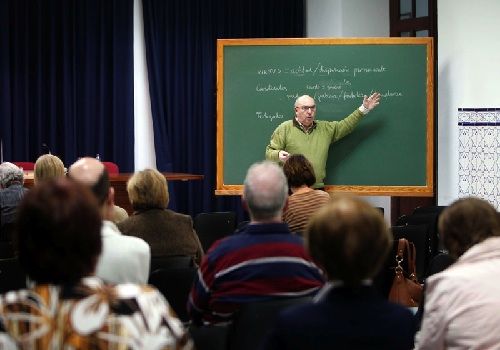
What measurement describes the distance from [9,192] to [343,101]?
3.31 metres

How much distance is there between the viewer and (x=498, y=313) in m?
2.44

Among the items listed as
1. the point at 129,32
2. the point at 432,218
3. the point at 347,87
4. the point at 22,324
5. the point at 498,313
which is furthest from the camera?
the point at 129,32

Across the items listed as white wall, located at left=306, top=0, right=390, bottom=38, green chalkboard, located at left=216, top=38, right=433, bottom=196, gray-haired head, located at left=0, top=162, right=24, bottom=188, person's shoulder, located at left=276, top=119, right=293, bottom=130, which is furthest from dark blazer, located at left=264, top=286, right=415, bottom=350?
white wall, located at left=306, top=0, right=390, bottom=38

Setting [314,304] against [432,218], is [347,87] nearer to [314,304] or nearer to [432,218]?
[432,218]

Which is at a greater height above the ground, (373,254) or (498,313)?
(373,254)

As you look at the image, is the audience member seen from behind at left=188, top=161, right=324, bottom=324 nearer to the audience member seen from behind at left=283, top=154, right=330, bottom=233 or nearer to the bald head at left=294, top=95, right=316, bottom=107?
the audience member seen from behind at left=283, top=154, right=330, bottom=233

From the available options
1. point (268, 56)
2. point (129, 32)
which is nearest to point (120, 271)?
point (268, 56)

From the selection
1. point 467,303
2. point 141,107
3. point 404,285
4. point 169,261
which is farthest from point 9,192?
point 141,107

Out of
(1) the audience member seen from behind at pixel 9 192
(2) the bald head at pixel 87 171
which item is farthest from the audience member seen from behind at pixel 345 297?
(1) the audience member seen from behind at pixel 9 192

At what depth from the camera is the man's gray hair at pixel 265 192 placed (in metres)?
2.87

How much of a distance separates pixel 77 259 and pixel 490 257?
139 centimetres

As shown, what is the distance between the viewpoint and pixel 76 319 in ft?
5.26

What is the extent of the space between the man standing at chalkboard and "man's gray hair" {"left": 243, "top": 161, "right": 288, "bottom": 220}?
392 cm

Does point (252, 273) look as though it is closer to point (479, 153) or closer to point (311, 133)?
point (311, 133)
